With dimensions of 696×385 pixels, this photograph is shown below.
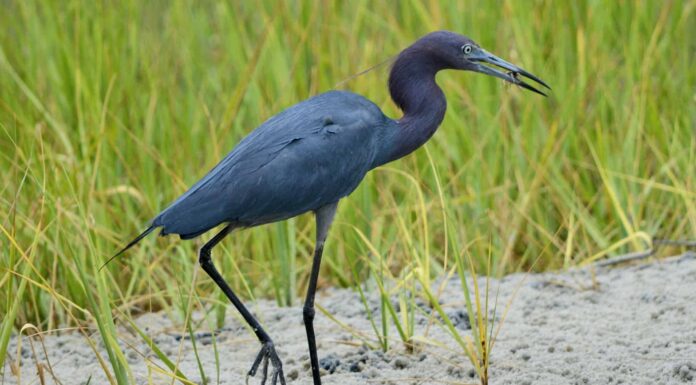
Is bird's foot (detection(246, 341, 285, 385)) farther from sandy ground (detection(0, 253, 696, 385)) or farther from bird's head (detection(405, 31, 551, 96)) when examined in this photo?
bird's head (detection(405, 31, 551, 96))

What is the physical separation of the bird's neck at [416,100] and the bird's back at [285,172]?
160 mm

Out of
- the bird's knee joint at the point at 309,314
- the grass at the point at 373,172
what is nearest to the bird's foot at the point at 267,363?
the bird's knee joint at the point at 309,314

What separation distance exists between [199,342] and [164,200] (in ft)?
2.91

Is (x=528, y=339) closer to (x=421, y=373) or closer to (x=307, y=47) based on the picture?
(x=421, y=373)

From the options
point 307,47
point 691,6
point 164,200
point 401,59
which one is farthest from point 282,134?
point 691,6

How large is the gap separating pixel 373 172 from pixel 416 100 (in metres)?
1.07

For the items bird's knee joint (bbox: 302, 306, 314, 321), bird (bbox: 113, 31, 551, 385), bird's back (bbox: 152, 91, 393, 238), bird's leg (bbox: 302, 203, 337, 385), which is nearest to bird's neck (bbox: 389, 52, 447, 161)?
bird (bbox: 113, 31, 551, 385)

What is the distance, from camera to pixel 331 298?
3.62 m

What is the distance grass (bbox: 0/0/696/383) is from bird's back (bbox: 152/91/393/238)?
41 centimetres

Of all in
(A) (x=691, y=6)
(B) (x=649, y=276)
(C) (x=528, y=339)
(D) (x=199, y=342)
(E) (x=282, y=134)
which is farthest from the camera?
(A) (x=691, y=6)

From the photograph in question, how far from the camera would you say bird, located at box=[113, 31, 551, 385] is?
2.73 m

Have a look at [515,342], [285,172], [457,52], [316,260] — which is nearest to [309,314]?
[316,260]

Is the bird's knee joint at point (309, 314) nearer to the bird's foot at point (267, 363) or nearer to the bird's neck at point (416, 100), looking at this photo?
the bird's foot at point (267, 363)

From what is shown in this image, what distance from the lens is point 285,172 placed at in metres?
2.79
